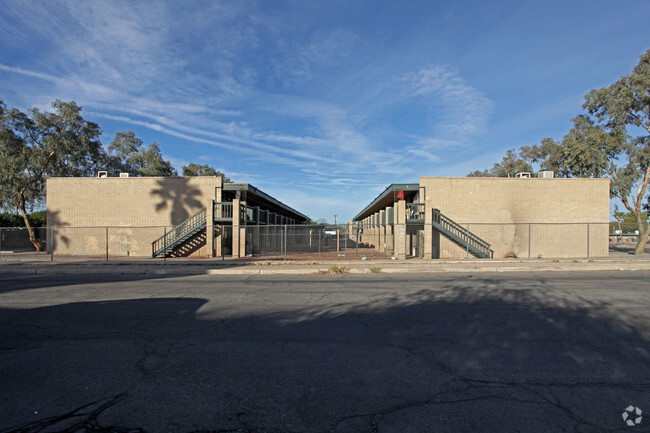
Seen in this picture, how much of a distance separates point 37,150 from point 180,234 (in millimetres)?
17832

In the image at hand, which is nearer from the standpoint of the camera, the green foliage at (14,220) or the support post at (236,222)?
the support post at (236,222)

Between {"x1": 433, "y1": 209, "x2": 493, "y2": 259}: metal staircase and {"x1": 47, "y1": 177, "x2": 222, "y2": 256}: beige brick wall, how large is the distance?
593 inches

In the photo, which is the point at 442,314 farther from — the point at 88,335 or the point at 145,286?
the point at 145,286

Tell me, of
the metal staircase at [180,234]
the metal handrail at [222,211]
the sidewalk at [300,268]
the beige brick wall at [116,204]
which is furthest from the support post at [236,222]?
the sidewalk at [300,268]

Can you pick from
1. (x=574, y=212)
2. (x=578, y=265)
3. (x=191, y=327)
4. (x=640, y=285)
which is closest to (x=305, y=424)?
(x=191, y=327)

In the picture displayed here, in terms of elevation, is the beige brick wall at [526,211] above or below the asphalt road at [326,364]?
above

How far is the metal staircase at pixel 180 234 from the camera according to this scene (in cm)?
2380

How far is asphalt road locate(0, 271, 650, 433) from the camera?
350 cm

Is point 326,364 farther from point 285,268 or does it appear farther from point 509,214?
point 509,214

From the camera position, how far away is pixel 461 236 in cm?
2453

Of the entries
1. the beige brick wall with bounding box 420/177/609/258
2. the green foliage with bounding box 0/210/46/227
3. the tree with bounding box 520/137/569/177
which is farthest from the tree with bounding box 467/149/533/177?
the green foliage with bounding box 0/210/46/227

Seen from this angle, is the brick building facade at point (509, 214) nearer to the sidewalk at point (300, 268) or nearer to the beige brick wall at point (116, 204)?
the sidewalk at point (300, 268)

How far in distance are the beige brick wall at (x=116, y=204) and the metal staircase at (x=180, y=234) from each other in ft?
2.73

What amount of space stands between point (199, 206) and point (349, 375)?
23.8 m
